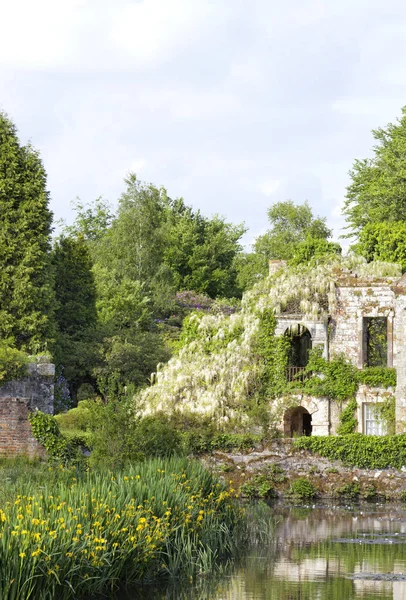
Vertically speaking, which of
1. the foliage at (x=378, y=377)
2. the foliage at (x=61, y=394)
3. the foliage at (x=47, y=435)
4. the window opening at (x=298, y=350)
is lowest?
the foliage at (x=47, y=435)

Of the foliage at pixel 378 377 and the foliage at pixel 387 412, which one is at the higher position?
the foliage at pixel 378 377

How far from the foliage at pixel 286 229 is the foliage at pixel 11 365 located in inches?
1550

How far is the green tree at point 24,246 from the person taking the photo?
128 ft

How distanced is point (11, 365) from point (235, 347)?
1042cm

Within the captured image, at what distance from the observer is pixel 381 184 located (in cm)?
4972

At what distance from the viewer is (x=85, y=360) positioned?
41.5 m

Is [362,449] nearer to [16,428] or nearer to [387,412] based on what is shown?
[387,412]

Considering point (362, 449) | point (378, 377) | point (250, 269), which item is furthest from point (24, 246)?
point (250, 269)

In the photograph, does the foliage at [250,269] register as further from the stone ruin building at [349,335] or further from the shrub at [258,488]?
the shrub at [258,488]

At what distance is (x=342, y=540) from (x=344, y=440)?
9.99 metres

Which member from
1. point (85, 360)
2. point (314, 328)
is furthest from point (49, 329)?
point (314, 328)

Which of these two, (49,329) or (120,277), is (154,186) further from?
(49,329)

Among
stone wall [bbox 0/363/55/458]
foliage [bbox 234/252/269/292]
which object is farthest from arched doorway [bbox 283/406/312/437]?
foliage [bbox 234/252/269/292]

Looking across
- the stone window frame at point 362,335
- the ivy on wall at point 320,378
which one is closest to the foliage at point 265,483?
the ivy on wall at point 320,378
